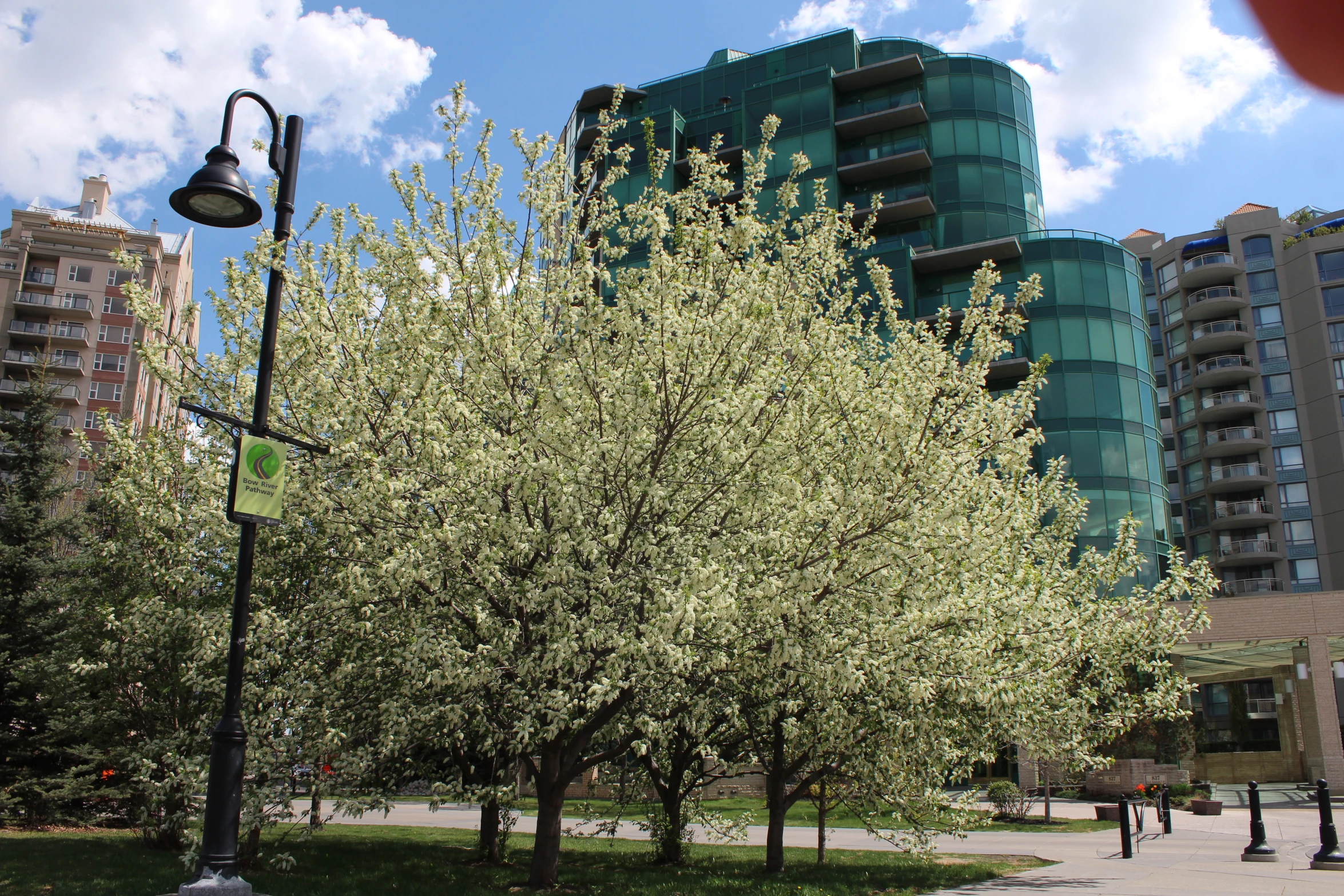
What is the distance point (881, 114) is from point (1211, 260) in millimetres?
41154

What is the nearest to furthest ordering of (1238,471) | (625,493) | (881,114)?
1. (625,493)
2. (881,114)
3. (1238,471)

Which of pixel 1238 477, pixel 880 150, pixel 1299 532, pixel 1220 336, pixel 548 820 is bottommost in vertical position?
pixel 548 820

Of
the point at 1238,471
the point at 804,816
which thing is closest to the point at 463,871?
the point at 804,816

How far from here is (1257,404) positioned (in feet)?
228

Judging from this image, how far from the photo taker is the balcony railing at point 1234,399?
228 feet

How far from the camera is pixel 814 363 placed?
35.6 feet

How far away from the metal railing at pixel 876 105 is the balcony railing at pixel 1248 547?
4288cm

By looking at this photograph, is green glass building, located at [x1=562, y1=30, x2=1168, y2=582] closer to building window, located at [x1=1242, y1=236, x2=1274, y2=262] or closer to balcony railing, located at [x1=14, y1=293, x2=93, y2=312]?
building window, located at [x1=1242, y1=236, x2=1274, y2=262]

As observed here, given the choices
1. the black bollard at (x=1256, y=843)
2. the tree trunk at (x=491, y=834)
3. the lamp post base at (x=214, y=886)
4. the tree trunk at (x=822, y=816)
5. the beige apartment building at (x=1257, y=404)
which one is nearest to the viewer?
the lamp post base at (x=214, y=886)

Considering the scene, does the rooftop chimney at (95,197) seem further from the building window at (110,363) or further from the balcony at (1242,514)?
the balcony at (1242,514)

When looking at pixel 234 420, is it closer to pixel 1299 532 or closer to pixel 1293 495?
pixel 1299 532

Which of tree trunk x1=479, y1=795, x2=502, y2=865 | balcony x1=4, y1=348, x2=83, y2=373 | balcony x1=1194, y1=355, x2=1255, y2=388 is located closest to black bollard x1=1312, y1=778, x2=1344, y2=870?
tree trunk x1=479, y1=795, x2=502, y2=865

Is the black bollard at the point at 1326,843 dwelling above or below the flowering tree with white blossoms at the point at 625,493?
below

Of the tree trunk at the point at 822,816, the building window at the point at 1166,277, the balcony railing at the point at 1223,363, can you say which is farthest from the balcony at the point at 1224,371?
the tree trunk at the point at 822,816
